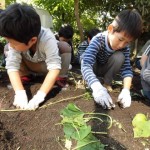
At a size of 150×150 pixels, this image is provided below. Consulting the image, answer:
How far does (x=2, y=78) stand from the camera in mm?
3191

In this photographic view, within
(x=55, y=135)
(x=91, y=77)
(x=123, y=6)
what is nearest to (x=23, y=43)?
(x=91, y=77)

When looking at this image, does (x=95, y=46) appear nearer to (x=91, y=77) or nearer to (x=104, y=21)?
(x=91, y=77)

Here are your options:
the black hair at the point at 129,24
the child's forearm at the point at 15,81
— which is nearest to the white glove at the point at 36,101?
the child's forearm at the point at 15,81

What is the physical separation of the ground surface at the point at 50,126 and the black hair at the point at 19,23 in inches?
21.4

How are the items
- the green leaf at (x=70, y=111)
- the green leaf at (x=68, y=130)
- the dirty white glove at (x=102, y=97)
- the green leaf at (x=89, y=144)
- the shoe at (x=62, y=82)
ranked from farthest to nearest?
the shoe at (x=62, y=82) < the dirty white glove at (x=102, y=97) < the green leaf at (x=70, y=111) < the green leaf at (x=68, y=130) < the green leaf at (x=89, y=144)

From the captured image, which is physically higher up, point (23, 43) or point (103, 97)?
point (23, 43)

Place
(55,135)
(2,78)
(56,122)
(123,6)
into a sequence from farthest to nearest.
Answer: (123,6) < (2,78) < (56,122) < (55,135)

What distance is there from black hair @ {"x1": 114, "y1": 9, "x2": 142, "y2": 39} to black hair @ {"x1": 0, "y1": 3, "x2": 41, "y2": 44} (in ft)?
2.06

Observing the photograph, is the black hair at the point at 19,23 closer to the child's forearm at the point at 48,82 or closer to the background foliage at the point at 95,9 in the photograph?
the child's forearm at the point at 48,82

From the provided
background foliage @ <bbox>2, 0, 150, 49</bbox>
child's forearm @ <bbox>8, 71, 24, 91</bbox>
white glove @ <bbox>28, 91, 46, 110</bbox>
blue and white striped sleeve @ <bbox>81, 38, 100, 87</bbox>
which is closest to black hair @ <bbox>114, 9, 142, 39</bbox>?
blue and white striped sleeve @ <bbox>81, 38, 100, 87</bbox>

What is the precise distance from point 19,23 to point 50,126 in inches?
29.1

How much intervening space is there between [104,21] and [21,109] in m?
4.49

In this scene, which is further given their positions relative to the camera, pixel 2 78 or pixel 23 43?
pixel 2 78

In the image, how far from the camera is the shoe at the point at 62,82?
2.84m
